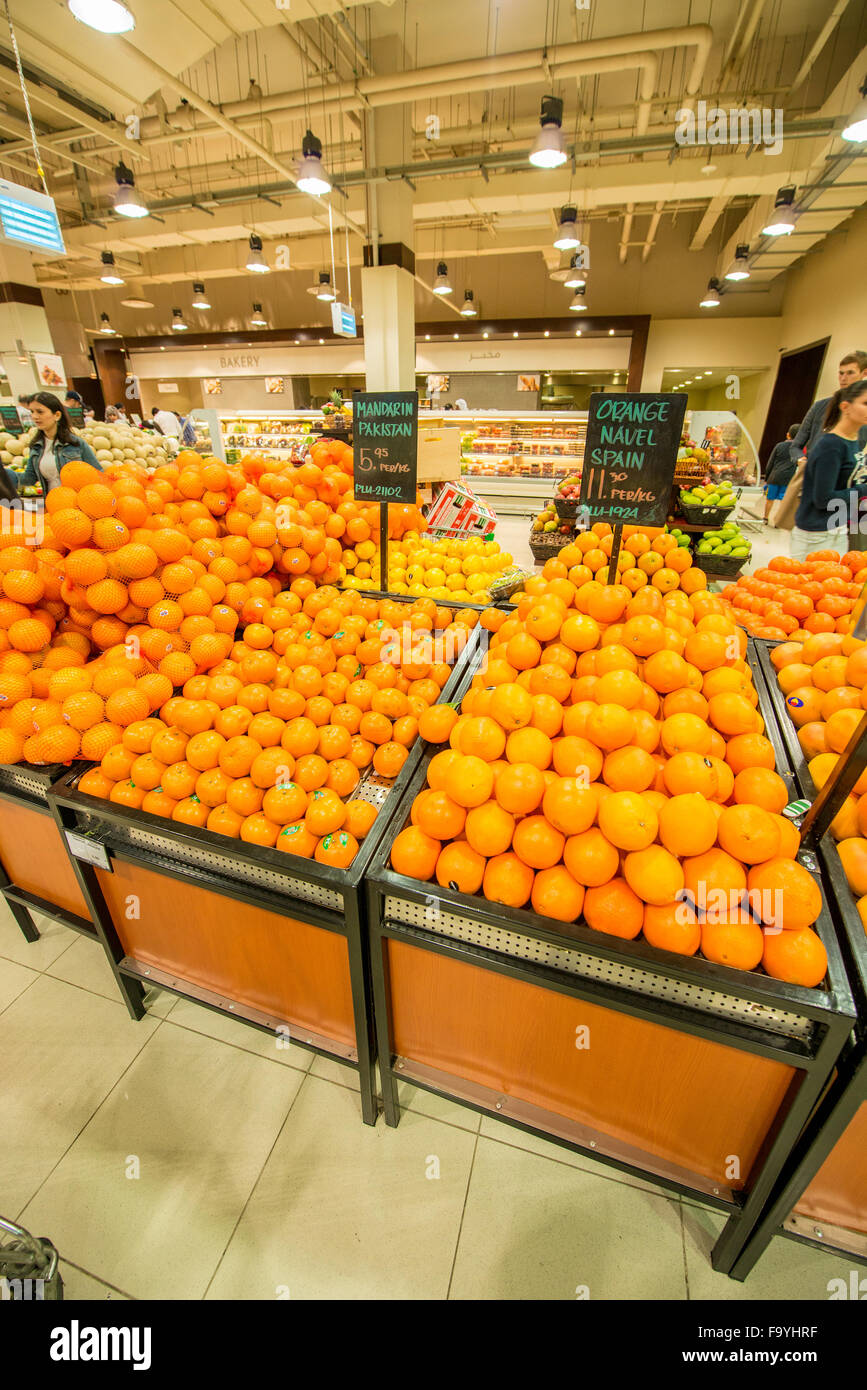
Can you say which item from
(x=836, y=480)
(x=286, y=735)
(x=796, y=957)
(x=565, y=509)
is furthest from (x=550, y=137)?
(x=796, y=957)

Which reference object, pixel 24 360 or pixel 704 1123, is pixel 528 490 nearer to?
pixel 704 1123

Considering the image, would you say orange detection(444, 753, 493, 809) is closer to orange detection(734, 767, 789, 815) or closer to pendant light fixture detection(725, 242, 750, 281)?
orange detection(734, 767, 789, 815)

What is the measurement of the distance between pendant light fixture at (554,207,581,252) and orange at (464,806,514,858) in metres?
8.55

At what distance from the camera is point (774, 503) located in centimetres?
930

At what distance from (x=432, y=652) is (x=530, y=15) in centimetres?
800

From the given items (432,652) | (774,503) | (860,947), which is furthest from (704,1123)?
(774,503)

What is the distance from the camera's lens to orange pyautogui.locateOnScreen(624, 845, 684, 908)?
46.4 inches

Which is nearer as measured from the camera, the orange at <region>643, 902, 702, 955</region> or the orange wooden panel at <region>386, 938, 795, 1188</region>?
the orange at <region>643, 902, 702, 955</region>

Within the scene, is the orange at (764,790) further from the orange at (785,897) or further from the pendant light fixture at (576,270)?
the pendant light fixture at (576,270)

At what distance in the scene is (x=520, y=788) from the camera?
1295 millimetres

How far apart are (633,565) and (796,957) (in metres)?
1.32

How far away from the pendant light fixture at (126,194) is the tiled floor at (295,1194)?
846 cm

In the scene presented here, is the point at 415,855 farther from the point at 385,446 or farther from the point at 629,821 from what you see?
the point at 385,446

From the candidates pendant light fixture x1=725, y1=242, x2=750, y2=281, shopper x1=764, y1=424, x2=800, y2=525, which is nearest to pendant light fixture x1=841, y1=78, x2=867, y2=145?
shopper x1=764, y1=424, x2=800, y2=525
